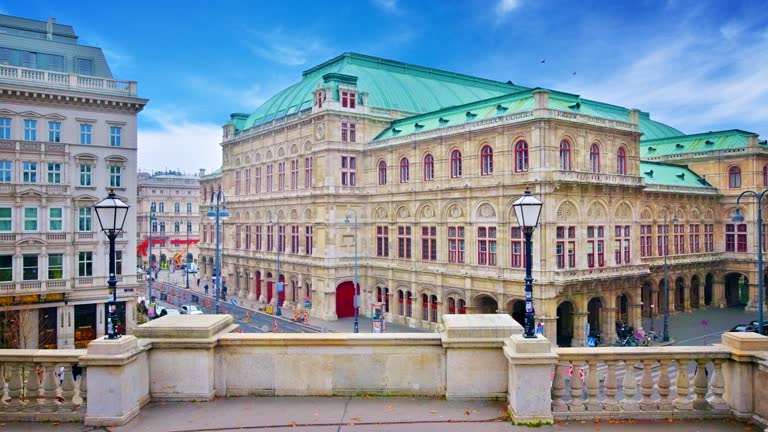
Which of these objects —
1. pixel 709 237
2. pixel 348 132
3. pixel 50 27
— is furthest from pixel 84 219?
pixel 709 237

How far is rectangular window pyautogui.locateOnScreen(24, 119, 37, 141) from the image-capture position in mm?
36438

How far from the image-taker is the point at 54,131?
3731cm

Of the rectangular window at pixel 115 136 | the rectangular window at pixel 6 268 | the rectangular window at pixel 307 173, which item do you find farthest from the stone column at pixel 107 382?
the rectangular window at pixel 307 173

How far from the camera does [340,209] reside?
52375 mm

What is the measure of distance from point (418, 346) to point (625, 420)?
11.7 feet

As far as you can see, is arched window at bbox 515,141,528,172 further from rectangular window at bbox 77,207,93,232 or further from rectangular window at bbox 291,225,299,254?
rectangular window at bbox 77,207,93,232

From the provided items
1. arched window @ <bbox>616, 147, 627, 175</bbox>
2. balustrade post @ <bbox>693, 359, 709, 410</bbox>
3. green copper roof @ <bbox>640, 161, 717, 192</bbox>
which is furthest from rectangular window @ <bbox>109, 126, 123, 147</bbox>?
green copper roof @ <bbox>640, 161, 717, 192</bbox>

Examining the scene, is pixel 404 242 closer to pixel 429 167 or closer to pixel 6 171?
pixel 429 167

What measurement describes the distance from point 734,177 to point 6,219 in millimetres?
63266

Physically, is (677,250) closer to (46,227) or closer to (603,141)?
(603,141)

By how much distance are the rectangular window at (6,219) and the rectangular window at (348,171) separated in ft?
85.2

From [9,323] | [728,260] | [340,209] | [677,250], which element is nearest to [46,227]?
[9,323]

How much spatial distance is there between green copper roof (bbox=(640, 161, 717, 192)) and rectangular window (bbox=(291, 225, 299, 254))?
33383 millimetres

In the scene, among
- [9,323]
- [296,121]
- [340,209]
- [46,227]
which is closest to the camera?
[9,323]
